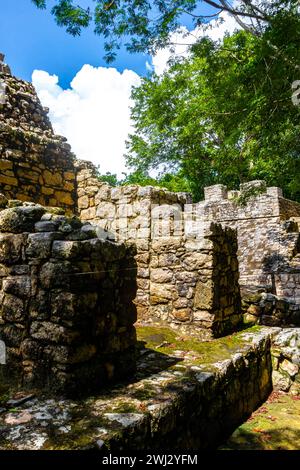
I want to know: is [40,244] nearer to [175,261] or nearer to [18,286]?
[18,286]

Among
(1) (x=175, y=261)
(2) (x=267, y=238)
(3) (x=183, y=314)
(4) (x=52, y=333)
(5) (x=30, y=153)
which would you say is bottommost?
(3) (x=183, y=314)

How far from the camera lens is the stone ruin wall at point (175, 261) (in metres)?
4.89

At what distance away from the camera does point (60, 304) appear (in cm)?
264

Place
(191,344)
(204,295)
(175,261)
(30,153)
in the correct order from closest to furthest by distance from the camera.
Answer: (191,344)
(204,295)
(175,261)
(30,153)

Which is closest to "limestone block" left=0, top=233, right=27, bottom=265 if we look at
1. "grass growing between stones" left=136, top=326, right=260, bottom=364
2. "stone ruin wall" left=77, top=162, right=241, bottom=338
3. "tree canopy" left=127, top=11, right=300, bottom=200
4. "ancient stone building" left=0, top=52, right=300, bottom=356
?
"ancient stone building" left=0, top=52, right=300, bottom=356

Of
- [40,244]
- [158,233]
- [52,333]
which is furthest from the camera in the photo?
[158,233]

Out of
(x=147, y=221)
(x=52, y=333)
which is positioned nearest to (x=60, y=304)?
(x=52, y=333)

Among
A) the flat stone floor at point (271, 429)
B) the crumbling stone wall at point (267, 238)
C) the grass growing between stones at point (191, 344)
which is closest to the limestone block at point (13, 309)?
the grass growing between stones at point (191, 344)

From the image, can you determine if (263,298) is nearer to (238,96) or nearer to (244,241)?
(238,96)

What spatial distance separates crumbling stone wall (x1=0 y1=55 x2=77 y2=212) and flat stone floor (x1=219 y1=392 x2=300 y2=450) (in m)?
4.58

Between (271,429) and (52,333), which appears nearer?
(52,333)

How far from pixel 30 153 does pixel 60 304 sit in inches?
162

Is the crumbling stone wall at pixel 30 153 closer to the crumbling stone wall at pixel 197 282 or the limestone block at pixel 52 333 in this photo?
the crumbling stone wall at pixel 197 282
